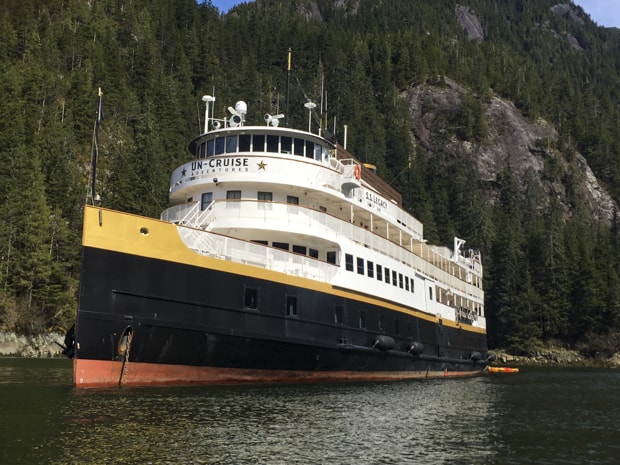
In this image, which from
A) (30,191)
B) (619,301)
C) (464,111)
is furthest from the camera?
(464,111)

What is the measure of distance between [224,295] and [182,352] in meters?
2.03

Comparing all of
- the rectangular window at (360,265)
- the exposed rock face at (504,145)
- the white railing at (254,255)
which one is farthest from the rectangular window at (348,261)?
the exposed rock face at (504,145)

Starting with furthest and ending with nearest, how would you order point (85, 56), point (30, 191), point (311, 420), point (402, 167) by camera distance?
point (402, 167) → point (85, 56) → point (30, 191) → point (311, 420)

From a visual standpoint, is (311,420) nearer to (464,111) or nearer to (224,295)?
(224,295)

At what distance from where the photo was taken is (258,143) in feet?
75.2

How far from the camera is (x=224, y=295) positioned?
1803 centimetres

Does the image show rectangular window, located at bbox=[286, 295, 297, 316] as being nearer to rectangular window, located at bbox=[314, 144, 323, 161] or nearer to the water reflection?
the water reflection

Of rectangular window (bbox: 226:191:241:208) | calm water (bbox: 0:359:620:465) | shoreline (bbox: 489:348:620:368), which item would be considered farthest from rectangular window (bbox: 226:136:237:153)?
shoreline (bbox: 489:348:620:368)

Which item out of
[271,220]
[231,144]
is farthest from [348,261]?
[231,144]

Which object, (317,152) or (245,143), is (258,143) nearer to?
(245,143)

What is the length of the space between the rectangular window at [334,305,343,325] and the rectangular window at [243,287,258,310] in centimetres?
365

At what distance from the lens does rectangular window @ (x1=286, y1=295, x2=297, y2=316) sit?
64.2 feet

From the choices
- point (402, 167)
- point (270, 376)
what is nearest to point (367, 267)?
point (270, 376)

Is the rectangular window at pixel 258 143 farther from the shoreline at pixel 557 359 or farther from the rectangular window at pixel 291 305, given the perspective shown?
the shoreline at pixel 557 359
